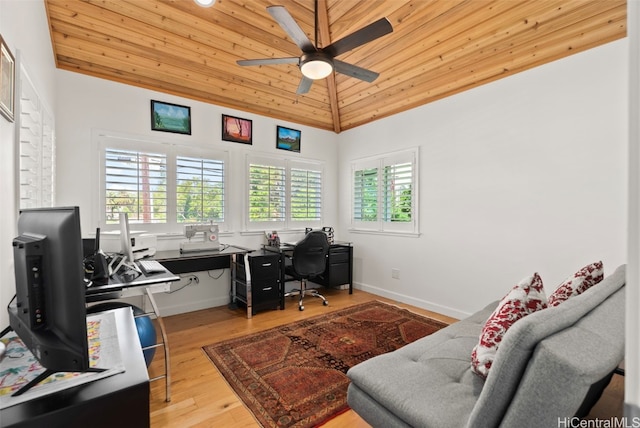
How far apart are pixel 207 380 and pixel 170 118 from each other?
2.92 metres

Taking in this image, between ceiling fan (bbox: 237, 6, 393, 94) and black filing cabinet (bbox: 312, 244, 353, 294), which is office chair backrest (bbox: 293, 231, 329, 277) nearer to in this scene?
black filing cabinet (bbox: 312, 244, 353, 294)

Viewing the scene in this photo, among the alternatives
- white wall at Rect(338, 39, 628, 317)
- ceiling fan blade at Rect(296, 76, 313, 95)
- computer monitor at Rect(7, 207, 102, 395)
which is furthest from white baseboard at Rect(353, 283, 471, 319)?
computer monitor at Rect(7, 207, 102, 395)

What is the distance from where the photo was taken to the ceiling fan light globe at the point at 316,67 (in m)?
2.39

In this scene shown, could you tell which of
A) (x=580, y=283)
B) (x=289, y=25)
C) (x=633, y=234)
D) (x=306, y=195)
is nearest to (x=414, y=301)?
(x=306, y=195)

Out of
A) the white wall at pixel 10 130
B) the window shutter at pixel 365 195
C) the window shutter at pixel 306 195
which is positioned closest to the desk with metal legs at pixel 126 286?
the white wall at pixel 10 130

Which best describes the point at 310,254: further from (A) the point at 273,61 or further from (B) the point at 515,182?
(B) the point at 515,182

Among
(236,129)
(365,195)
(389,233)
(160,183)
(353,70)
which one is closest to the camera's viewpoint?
(353,70)

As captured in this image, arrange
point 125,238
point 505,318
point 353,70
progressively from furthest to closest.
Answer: point 353,70 → point 125,238 → point 505,318

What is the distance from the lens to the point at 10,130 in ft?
4.98

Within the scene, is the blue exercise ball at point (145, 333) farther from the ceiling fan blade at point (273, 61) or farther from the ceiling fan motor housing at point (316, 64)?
the ceiling fan motor housing at point (316, 64)

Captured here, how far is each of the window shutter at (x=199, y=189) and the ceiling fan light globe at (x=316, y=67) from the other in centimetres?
195

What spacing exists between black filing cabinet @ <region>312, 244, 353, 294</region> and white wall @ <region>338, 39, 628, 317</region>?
22.0 inches

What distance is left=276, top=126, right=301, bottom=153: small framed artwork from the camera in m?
4.47

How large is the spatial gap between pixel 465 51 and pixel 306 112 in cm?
229
